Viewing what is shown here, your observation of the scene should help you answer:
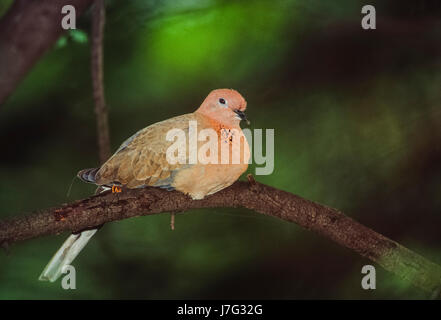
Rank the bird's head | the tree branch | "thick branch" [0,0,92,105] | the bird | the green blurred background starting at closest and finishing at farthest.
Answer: "thick branch" [0,0,92,105], the bird, the bird's head, the tree branch, the green blurred background

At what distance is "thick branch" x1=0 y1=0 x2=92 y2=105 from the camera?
1603mm

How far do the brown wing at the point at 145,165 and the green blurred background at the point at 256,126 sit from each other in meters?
0.96

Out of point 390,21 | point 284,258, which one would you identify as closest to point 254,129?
point 284,258

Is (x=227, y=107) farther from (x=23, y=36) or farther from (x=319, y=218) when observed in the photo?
(x=23, y=36)

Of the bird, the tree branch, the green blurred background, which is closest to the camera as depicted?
the bird

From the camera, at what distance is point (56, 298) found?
2580mm

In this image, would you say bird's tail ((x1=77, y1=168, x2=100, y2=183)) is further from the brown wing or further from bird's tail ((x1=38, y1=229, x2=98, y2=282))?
bird's tail ((x1=38, y1=229, x2=98, y2=282))

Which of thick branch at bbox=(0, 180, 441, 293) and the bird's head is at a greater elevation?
the bird's head

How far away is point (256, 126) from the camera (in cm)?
289

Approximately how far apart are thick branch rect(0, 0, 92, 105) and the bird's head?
0.66 m

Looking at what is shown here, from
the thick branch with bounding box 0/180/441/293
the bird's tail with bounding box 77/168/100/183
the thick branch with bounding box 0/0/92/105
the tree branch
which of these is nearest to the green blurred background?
the tree branch

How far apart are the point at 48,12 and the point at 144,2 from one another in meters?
1.20
